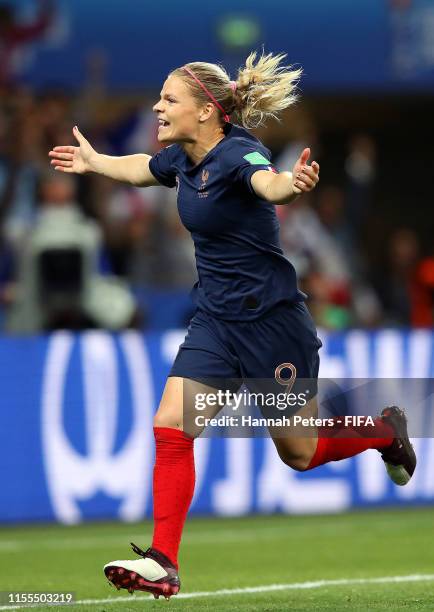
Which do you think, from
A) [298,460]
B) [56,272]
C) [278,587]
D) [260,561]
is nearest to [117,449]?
[56,272]

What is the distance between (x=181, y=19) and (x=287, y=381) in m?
8.89

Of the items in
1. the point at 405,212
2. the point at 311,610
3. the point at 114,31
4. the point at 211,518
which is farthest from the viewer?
the point at 405,212

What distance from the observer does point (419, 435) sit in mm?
11102

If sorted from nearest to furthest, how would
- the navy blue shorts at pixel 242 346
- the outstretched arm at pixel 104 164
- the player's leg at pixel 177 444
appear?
the player's leg at pixel 177 444 → the navy blue shorts at pixel 242 346 → the outstretched arm at pixel 104 164

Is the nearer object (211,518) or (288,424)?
(288,424)

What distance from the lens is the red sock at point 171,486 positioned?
617 cm

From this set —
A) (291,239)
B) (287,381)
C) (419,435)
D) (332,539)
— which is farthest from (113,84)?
(287,381)

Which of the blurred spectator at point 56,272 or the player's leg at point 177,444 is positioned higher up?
the blurred spectator at point 56,272

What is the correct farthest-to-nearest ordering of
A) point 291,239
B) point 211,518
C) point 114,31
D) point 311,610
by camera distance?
point 114,31, point 291,239, point 211,518, point 311,610

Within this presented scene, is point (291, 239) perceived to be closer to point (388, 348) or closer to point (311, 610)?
point (388, 348)

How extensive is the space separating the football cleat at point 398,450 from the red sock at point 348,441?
31 mm

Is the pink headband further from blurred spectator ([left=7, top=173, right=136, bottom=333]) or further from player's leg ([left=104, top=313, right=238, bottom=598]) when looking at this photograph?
blurred spectator ([left=7, top=173, right=136, bottom=333])

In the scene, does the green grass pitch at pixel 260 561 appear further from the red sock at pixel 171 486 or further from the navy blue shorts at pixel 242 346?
the navy blue shorts at pixel 242 346

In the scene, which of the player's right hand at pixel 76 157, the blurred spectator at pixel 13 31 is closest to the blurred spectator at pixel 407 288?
the blurred spectator at pixel 13 31
